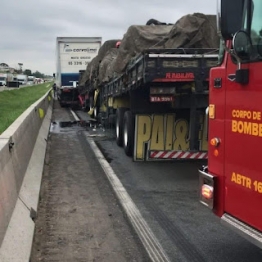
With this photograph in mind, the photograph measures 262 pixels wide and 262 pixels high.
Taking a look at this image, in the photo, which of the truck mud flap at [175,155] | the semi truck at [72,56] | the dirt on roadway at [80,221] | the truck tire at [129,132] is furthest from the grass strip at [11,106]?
the truck mud flap at [175,155]

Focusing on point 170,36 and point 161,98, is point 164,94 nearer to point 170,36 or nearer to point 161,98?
point 161,98

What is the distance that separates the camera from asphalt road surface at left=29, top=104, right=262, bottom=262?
4.96m

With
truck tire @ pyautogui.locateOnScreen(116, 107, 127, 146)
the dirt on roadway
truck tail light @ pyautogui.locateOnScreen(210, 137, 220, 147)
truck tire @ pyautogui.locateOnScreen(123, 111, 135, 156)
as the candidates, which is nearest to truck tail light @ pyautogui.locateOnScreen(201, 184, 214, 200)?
truck tail light @ pyautogui.locateOnScreen(210, 137, 220, 147)

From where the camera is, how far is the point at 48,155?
36.9ft

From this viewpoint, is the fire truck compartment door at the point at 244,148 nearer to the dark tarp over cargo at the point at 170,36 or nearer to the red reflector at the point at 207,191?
the red reflector at the point at 207,191

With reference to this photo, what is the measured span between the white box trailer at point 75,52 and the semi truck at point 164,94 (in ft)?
61.6

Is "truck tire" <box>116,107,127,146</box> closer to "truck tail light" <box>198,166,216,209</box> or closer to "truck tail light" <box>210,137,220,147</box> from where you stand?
"truck tail light" <box>198,166,216,209</box>

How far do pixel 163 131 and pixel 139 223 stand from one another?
4293mm

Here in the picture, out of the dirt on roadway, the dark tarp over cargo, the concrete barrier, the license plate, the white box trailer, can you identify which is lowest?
the dirt on roadway

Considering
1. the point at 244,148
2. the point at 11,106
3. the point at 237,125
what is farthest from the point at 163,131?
the point at 11,106

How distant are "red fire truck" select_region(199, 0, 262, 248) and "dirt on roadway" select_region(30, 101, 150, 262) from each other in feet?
4.11

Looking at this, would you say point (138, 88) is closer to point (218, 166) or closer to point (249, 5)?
point (218, 166)

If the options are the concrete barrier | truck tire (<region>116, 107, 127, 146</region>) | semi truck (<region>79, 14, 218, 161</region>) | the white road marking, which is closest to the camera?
the concrete barrier

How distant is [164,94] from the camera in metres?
8.98
